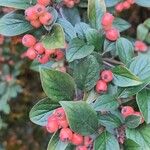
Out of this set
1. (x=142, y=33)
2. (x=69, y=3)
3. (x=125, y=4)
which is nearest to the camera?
(x=69, y=3)

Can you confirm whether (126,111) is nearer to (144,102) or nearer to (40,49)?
(144,102)

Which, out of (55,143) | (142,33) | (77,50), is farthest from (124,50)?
(142,33)

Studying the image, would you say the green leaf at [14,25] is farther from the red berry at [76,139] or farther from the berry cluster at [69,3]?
the red berry at [76,139]

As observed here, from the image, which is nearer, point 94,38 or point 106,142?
point 106,142

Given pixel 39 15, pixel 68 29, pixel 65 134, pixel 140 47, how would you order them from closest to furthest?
pixel 65 134 → pixel 39 15 → pixel 68 29 → pixel 140 47

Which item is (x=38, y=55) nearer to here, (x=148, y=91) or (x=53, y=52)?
(x=53, y=52)

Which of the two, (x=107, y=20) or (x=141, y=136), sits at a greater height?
(x=107, y=20)

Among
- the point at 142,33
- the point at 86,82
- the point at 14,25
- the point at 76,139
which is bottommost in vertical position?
the point at 142,33

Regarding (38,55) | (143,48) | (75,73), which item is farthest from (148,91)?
(143,48)
